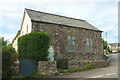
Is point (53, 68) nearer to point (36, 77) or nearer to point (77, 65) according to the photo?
point (36, 77)

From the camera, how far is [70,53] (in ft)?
55.6

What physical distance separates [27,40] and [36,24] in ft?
12.9

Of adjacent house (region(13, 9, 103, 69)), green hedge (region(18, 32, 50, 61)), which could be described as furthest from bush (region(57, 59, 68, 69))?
green hedge (region(18, 32, 50, 61))

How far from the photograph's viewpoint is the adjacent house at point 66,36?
15.6 metres

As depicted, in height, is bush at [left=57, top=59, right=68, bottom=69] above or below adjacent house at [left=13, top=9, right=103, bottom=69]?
below

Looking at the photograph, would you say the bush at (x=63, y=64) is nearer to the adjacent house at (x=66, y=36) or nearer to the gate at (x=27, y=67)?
the adjacent house at (x=66, y=36)

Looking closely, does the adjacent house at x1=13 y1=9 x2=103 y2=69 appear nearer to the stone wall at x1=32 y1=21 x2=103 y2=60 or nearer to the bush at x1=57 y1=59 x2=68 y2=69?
the stone wall at x1=32 y1=21 x2=103 y2=60

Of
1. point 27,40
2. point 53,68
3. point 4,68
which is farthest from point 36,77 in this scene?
point 27,40

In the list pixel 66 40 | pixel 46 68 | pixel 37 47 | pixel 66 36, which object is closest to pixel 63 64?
pixel 46 68

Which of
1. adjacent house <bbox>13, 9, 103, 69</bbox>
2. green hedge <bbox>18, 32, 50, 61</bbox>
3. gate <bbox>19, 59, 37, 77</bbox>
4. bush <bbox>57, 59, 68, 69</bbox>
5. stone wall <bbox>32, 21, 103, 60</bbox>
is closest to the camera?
gate <bbox>19, 59, 37, 77</bbox>

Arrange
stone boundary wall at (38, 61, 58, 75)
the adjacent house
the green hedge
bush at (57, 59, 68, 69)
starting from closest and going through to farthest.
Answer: stone boundary wall at (38, 61, 58, 75)
the green hedge
bush at (57, 59, 68, 69)
the adjacent house

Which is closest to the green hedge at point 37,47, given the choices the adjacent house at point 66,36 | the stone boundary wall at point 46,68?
the stone boundary wall at point 46,68

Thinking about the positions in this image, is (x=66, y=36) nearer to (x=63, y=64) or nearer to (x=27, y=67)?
(x=63, y=64)

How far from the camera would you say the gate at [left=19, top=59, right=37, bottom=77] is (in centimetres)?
996
